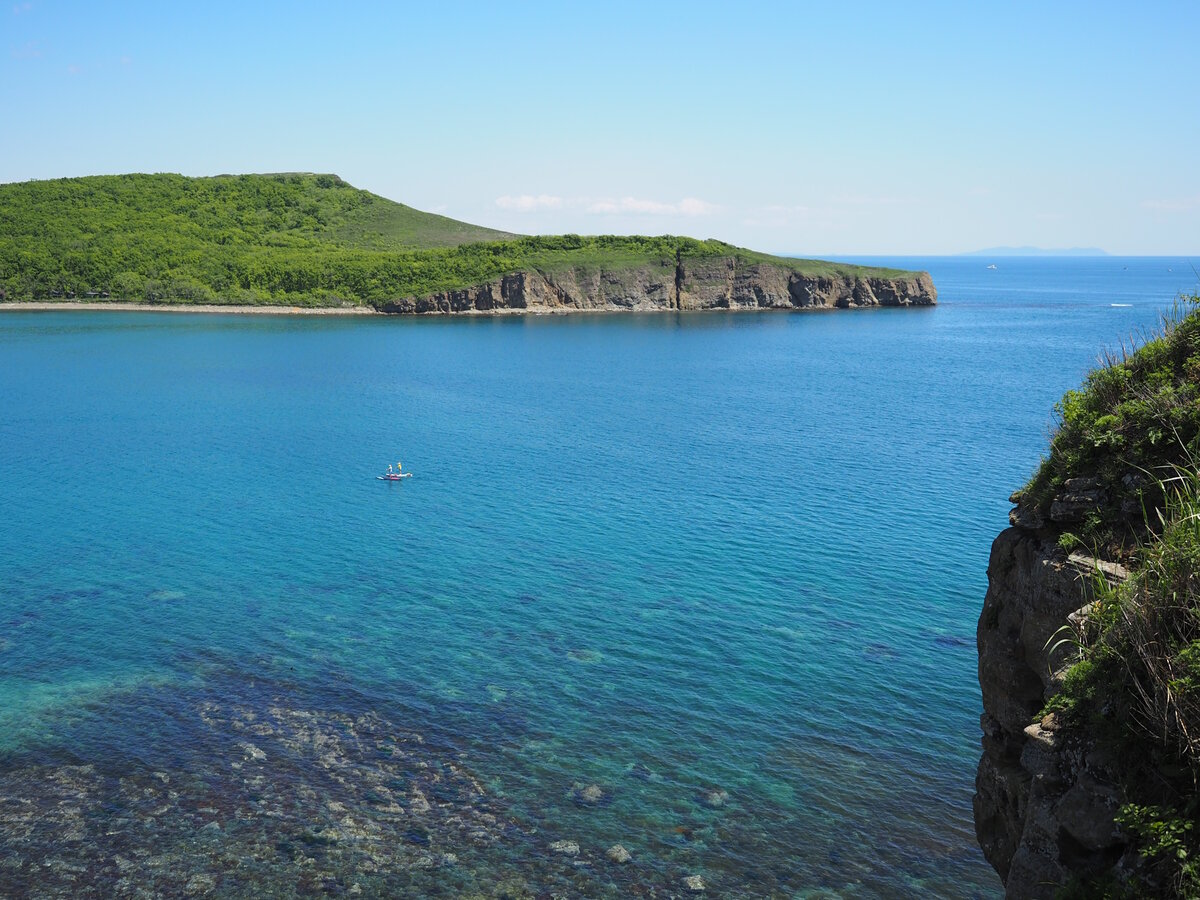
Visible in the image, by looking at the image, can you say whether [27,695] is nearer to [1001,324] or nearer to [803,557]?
[803,557]

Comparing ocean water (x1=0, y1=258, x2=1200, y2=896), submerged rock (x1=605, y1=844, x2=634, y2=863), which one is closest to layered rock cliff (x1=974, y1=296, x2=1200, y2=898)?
ocean water (x1=0, y1=258, x2=1200, y2=896)

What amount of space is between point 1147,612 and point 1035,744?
10.1ft

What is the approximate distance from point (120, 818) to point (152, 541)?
2606 centimetres

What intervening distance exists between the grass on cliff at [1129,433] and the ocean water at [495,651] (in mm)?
4108

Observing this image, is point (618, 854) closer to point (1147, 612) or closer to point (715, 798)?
point (715, 798)

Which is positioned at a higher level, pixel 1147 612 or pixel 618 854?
pixel 1147 612

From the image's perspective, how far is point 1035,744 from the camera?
1494cm

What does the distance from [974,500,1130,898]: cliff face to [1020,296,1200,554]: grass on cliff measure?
981 millimetres

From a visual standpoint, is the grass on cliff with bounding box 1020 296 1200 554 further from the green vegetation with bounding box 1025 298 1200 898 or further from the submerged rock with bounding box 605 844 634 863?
the submerged rock with bounding box 605 844 634 863

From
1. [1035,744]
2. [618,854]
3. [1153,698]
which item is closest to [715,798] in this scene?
[618,854]

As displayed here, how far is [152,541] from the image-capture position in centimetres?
4712

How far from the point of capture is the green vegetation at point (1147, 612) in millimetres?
12211

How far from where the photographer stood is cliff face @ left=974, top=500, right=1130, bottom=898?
13.4 m

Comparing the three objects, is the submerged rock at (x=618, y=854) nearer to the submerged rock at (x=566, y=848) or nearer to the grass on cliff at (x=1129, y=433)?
the submerged rock at (x=566, y=848)
